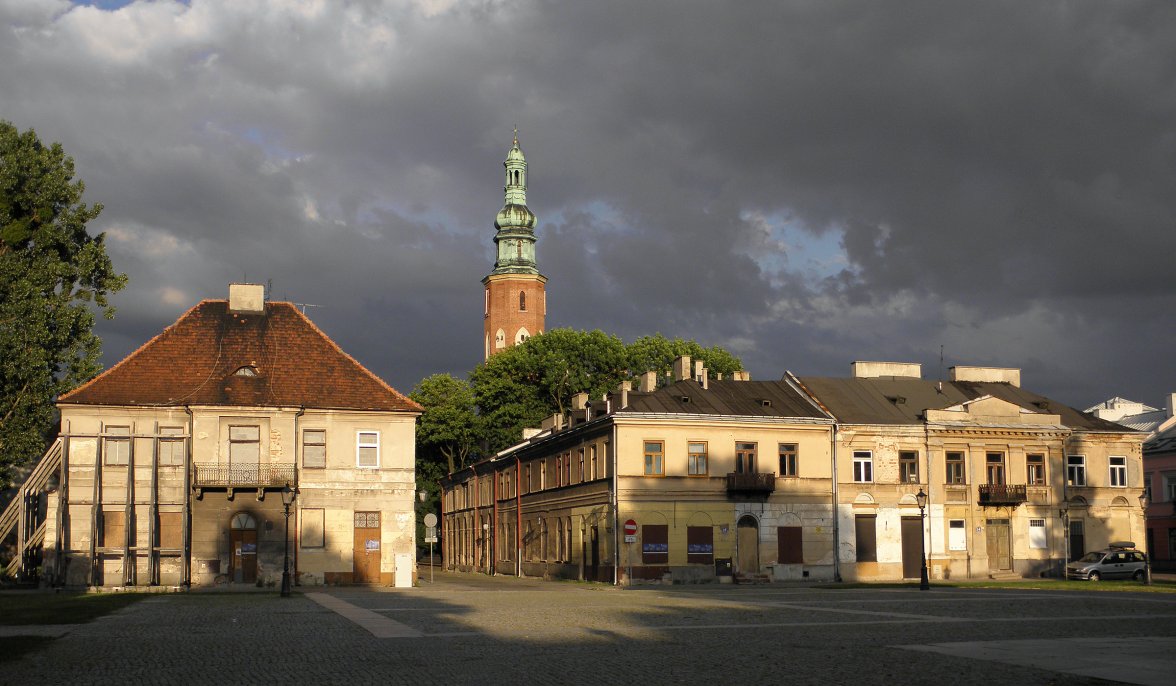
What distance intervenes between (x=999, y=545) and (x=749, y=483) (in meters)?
A: 14.0

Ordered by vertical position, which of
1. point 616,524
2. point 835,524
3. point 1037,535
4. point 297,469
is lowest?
point 1037,535

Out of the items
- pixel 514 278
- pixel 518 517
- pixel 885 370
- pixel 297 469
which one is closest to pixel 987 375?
pixel 885 370

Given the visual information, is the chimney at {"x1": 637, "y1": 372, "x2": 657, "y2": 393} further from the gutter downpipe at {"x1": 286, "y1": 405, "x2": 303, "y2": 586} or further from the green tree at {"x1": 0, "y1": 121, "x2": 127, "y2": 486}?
the green tree at {"x1": 0, "y1": 121, "x2": 127, "y2": 486}

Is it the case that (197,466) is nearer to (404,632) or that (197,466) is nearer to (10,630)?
(10,630)

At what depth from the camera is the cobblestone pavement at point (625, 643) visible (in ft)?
48.8

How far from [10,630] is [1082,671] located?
18.8 metres

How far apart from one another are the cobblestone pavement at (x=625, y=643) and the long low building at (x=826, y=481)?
65.0 feet

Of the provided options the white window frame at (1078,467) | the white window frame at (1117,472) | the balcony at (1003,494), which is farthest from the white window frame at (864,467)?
the white window frame at (1117,472)

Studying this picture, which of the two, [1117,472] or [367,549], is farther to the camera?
[1117,472]

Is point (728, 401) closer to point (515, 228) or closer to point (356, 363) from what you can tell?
point (356, 363)

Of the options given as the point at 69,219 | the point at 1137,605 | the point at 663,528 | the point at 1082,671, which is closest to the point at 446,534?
the point at 663,528

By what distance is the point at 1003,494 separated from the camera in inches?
2175

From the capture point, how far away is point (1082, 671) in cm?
1451

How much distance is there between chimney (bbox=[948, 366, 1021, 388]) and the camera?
6450cm
